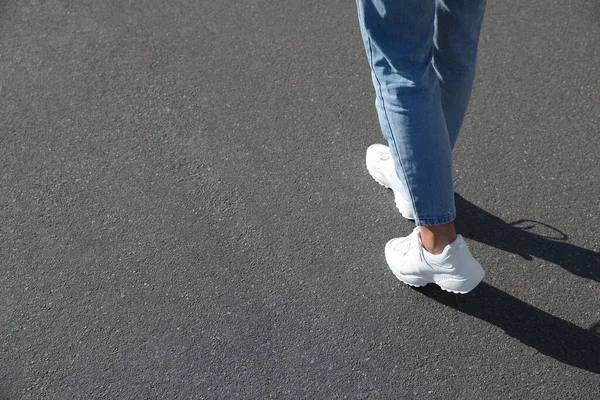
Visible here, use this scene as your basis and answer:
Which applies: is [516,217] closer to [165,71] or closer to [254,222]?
[254,222]

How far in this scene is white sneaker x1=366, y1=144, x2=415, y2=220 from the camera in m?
2.48

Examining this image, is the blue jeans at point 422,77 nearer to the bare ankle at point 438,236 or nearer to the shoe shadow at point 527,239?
the bare ankle at point 438,236

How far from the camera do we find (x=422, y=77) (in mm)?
1777

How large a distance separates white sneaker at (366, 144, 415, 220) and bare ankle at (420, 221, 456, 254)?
0.34m

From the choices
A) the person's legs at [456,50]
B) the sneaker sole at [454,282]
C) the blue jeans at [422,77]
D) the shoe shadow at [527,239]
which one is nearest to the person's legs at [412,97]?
the blue jeans at [422,77]

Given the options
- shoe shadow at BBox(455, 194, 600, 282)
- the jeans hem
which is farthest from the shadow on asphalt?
the jeans hem

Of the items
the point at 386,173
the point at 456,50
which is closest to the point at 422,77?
the point at 456,50

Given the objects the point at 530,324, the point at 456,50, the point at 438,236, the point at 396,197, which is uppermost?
the point at 456,50

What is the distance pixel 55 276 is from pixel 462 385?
1.41 m

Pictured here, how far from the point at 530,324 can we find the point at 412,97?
928 mm

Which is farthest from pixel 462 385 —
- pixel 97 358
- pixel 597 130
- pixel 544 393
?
pixel 597 130

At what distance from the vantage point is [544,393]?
2.08 m

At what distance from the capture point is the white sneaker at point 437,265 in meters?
2.08

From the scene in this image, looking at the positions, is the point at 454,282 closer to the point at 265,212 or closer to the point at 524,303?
the point at 524,303
